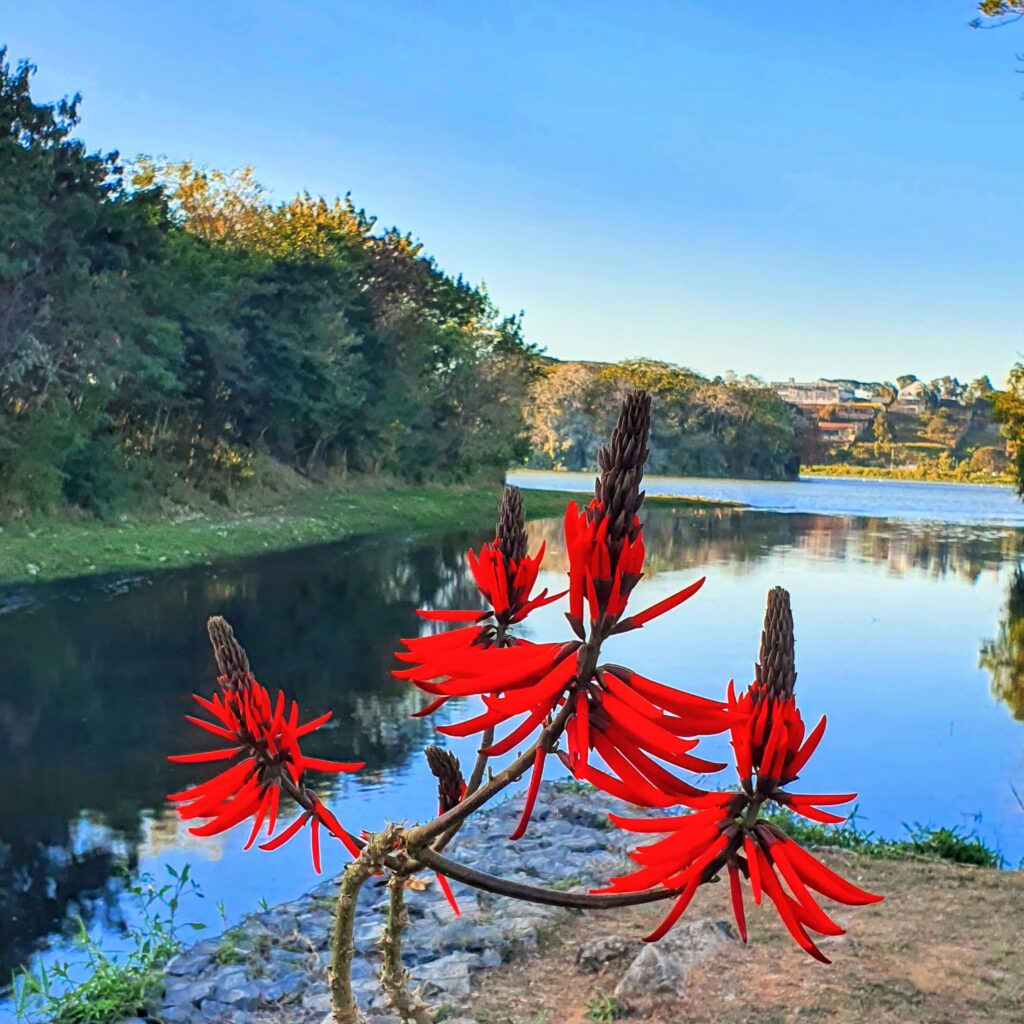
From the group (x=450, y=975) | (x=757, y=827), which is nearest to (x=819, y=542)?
(x=450, y=975)

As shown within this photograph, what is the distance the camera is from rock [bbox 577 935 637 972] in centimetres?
425

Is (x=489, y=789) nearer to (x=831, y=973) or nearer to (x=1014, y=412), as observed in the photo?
(x=831, y=973)

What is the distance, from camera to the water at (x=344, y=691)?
5801 millimetres

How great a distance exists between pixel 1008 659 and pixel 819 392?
113 metres

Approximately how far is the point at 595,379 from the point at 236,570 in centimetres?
4849

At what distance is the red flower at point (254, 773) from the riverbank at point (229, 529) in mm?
13731

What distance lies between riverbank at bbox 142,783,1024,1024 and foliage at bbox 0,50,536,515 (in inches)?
594

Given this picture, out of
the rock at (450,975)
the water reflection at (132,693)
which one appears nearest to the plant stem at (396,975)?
the rock at (450,975)

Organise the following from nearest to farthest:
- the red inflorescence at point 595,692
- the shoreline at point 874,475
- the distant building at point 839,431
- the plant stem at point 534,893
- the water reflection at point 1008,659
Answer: the red inflorescence at point 595,692
the plant stem at point 534,893
the water reflection at point 1008,659
the distant building at point 839,431
the shoreline at point 874,475

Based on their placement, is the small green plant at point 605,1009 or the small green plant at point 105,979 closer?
the small green plant at point 605,1009

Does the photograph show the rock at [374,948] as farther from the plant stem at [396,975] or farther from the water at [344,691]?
the plant stem at [396,975]

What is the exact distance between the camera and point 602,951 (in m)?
4.29

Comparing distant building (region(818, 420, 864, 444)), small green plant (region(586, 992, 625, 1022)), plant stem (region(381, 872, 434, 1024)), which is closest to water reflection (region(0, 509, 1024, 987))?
small green plant (region(586, 992, 625, 1022))

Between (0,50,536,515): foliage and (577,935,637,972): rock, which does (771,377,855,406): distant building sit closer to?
(0,50,536,515): foliage
